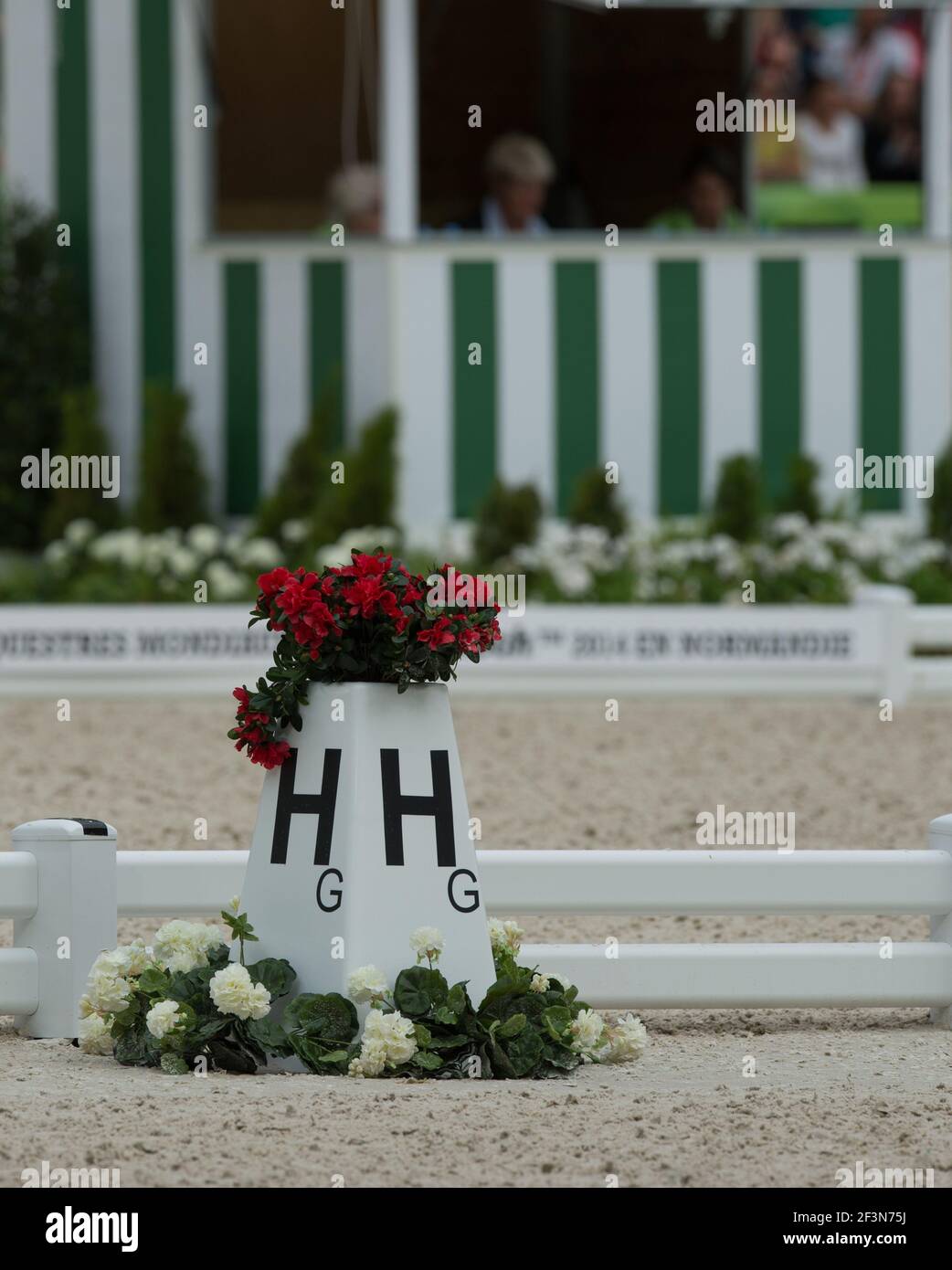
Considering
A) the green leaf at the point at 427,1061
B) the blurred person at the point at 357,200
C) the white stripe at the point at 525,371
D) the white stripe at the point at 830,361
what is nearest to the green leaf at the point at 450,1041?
the green leaf at the point at 427,1061

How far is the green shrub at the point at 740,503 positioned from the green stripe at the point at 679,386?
474 millimetres

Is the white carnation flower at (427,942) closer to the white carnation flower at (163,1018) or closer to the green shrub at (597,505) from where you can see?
the white carnation flower at (163,1018)

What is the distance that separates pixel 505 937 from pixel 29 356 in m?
9.63

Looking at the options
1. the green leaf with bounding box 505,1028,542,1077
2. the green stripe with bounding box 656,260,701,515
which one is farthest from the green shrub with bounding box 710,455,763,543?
the green leaf with bounding box 505,1028,542,1077

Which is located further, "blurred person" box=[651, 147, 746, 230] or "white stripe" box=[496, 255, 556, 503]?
"blurred person" box=[651, 147, 746, 230]

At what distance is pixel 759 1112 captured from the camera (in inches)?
163

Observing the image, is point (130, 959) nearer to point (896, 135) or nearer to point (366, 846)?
point (366, 846)

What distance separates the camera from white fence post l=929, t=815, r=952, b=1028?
5.14 m

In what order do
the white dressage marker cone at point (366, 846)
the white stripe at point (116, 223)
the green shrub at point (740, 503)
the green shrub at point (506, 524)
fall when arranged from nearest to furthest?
the white dressage marker cone at point (366, 846) < the green shrub at point (506, 524) < the green shrub at point (740, 503) < the white stripe at point (116, 223)

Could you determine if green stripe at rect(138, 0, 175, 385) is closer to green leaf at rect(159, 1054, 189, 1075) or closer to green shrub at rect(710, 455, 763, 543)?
green shrub at rect(710, 455, 763, 543)

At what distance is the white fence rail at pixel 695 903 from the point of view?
16.4ft

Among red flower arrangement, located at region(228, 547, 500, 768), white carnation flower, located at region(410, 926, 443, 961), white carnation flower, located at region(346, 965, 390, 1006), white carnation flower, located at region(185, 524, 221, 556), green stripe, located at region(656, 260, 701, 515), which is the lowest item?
white carnation flower, located at region(346, 965, 390, 1006)

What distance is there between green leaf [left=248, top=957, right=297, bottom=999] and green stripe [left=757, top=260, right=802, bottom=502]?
380 inches

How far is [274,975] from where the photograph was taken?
445 cm
